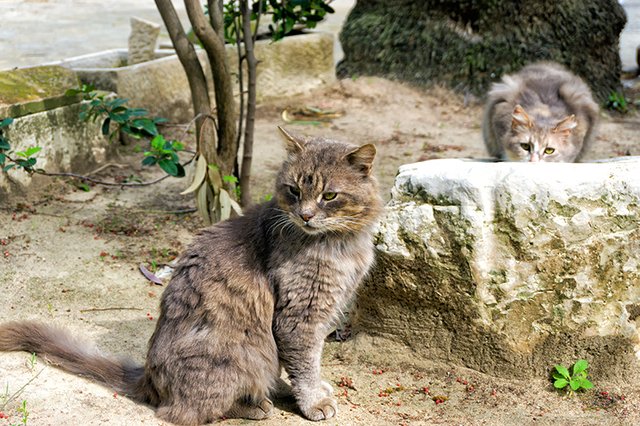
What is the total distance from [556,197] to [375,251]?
1000 millimetres

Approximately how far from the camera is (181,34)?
556cm

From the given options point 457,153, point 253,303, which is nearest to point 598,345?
point 253,303

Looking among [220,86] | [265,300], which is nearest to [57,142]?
[220,86]

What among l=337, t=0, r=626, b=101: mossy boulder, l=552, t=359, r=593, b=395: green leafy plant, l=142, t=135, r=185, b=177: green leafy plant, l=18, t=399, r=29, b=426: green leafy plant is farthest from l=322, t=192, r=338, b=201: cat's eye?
l=337, t=0, r=626, b=101: mossy boulder

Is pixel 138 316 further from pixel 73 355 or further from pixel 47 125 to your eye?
pixel 47 125

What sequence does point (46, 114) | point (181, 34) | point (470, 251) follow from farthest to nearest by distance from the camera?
point (46, 114) < point (181, 34) < point (470, 251)

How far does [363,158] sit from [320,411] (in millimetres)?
1276

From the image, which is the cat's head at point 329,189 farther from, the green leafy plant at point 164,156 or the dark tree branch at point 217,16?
the dark tree branch at point 217,16

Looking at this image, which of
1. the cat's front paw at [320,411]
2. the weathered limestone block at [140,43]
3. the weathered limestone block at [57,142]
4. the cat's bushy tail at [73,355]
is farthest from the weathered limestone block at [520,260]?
the weathered limestone block at [140,43]

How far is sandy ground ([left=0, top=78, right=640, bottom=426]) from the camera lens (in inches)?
144

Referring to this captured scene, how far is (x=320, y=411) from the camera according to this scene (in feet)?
12.0

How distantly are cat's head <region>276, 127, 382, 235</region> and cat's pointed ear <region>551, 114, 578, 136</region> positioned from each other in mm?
2440

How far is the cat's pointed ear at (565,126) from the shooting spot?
554cm

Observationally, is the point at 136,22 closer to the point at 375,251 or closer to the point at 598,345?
the point at 375,251
